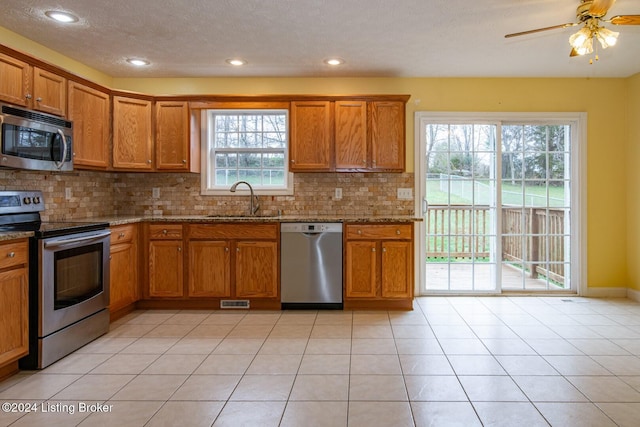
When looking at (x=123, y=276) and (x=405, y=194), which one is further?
(x=405, y=194)

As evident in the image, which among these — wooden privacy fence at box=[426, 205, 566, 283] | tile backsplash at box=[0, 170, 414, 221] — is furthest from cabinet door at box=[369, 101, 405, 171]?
wooden privacy fence at box=[426, 205, 566, 283]

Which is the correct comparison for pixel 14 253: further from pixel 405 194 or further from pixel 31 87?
pixel 405 194

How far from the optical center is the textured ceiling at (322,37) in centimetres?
283

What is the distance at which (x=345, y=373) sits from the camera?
2459 mm

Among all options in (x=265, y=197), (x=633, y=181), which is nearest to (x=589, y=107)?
(x=633, y=181)

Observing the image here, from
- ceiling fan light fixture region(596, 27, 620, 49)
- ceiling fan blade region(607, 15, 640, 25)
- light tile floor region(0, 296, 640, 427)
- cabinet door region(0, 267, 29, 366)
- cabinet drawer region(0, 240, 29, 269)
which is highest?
ceiling fan blade region(607, 15, 640, 25)

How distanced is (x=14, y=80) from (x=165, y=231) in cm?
169

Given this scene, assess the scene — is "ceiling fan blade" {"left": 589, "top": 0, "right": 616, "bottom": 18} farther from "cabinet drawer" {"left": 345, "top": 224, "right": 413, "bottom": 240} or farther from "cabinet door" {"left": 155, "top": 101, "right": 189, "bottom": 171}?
"cabinet door" {"left": 155, "top": 101, "right": 189, "bottom": 171}

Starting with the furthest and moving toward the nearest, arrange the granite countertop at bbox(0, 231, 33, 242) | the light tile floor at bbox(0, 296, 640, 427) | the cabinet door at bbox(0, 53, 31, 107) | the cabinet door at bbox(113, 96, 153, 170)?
the cabinet door at bbox(113, 96, 153, 170)
the cabinet door at bbox(0, 53, 31, 107)
the granite countertop at bbox(0, 231, 33, 242)
the light tile floor at bbox(0, 296, 640, 427)

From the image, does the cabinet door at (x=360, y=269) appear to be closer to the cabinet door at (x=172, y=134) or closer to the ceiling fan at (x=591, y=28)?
the cabinet door at (x=172, y=134)

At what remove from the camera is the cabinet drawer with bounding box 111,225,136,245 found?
11.4 feet

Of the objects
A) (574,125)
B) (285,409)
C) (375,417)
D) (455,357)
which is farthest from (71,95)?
(574,125)

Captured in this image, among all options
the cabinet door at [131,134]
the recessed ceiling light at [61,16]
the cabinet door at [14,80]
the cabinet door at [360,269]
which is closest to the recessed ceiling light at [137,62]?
the cabinet door at [131,134]

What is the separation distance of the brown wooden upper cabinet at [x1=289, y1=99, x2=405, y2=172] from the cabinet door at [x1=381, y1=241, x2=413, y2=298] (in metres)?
0.83
